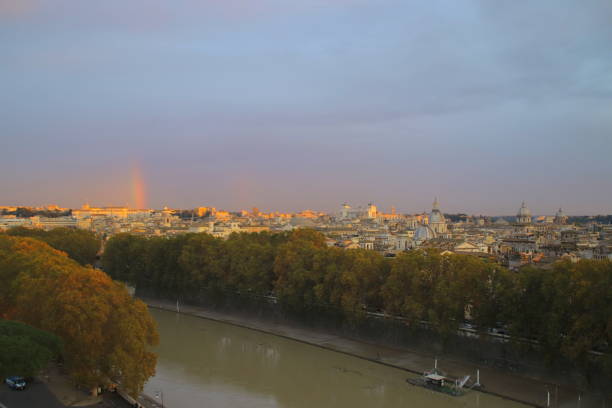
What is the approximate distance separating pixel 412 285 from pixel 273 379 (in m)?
5.96

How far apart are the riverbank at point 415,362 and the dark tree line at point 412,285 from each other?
93 cm

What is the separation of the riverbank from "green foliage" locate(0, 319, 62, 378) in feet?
35.2

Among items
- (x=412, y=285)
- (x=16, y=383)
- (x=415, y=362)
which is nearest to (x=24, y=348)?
(x=16, y=383)

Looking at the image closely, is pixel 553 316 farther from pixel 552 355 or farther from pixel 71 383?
pixel 71 383

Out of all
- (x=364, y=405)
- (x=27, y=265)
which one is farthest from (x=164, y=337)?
(x=364, y=405)

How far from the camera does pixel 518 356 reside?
56.1 ft

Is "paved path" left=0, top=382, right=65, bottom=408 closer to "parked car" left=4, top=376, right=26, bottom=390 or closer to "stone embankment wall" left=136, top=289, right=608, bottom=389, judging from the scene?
"parked car" left=4, top=376, right=26, bottom=390

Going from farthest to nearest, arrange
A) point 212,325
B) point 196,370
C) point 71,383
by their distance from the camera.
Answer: point 212,325 < point 196,370 < point 71,383

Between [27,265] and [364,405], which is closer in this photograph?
[364,405]

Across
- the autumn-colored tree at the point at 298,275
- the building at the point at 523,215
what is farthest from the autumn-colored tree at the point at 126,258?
the building at the point at 523,215

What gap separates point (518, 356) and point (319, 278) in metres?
8.61

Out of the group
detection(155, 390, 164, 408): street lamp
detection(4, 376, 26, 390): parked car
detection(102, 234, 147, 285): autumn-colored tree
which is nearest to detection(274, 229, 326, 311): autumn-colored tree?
detection(155, 390, 164, 408): street lamp

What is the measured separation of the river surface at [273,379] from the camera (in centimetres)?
1528

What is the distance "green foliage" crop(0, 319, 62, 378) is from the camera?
11.1 m
